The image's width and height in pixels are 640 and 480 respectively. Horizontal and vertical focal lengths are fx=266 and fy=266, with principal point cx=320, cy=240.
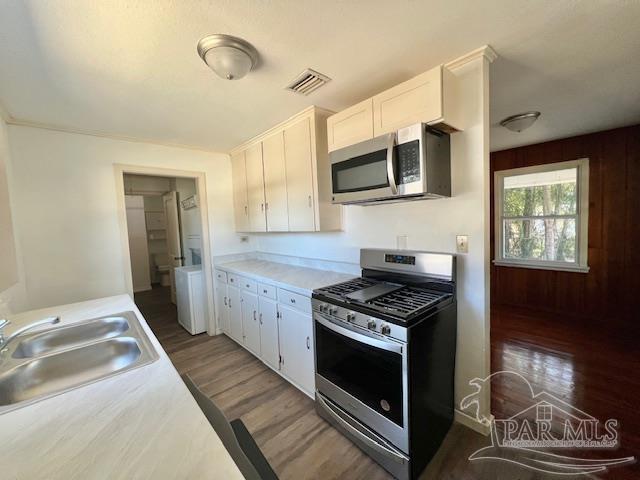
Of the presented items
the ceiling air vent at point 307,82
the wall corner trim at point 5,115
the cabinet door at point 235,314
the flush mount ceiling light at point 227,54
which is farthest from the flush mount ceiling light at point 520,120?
the wall corner trim at point 5,115

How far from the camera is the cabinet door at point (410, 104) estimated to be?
58.1 inches

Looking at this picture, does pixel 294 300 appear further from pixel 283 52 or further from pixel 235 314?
pixel 283 52

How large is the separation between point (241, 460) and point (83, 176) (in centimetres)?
300

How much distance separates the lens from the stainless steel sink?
140 cm

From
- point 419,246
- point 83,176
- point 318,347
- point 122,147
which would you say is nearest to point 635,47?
point 419,246

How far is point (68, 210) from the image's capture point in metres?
2.50

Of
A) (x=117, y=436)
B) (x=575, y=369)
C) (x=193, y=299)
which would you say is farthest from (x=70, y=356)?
(x=575, y=369)

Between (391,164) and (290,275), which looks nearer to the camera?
(391,164)

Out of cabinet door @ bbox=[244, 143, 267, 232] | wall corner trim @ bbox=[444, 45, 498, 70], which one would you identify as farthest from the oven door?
wall corner trim @ bbox=[444, 45, 498, 70]

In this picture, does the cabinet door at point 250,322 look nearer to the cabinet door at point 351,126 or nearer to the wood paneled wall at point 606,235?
the cabinet door at point 351,126

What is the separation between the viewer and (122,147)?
9.18ft

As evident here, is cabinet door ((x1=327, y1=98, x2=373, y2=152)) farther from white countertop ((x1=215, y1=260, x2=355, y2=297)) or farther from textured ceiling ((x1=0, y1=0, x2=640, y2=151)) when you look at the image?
white countertop ((x1=215, y1=260, x2=355, y2=297))

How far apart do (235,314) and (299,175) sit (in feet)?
5.77

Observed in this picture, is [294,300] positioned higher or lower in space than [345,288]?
lower
